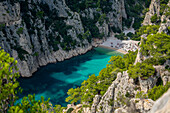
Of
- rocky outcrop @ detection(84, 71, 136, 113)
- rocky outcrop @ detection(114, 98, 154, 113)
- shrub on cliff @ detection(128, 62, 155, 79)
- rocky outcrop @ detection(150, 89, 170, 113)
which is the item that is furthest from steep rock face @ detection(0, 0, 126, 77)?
rocky outcrop @ detection(150, 89, 170, 113)

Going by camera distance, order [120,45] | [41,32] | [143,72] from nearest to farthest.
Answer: [143,72]
[41,32]
[120,45]

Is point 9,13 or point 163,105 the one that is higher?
point 9,13

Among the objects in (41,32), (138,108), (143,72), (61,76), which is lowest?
(61,76)

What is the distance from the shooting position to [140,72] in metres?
26.3

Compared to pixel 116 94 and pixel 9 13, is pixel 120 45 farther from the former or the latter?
pixel 116 94

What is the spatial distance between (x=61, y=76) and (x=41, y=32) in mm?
23387

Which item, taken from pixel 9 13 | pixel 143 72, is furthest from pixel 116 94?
pixel 9 13

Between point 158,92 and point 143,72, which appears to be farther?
point 143,72

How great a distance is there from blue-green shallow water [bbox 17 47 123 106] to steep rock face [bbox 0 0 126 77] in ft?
12.7

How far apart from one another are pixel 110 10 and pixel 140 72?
3334 inches

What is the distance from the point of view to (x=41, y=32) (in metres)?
66.8

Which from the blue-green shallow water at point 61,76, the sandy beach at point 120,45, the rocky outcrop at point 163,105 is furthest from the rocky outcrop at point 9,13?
the rocky outcrop at point 163,105

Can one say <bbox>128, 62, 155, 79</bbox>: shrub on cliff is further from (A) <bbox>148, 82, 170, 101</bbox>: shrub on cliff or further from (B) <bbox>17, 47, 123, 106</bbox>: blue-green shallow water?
(B) <bbox>17, 47, 123, 106</bbox>: blue-green shallow water

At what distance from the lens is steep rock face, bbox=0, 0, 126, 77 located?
54906 mm
